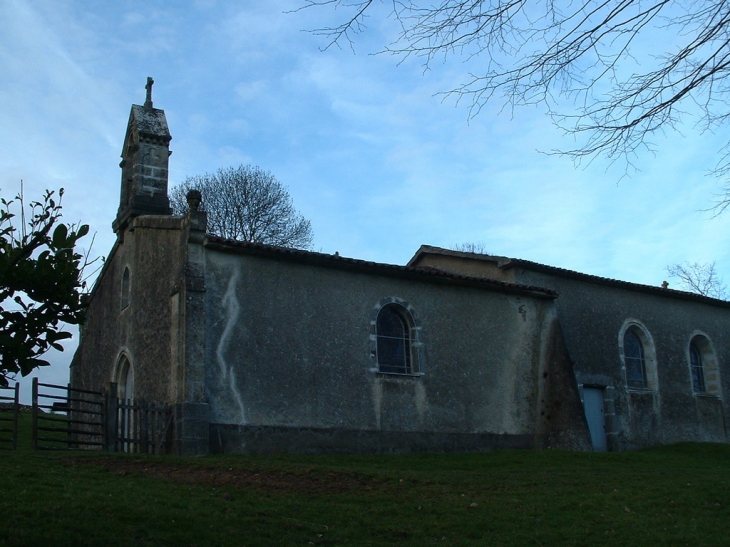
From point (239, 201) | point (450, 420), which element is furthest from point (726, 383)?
point (239, 201)

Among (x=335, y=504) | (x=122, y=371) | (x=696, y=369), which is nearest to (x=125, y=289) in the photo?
(x=122, y=371)

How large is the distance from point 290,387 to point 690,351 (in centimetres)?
1437

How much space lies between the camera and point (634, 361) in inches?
935

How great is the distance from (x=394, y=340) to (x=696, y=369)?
11.7 m

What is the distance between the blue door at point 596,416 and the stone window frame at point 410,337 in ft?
18.5

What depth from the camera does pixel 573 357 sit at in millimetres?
21984

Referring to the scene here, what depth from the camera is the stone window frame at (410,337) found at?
18.3 metres

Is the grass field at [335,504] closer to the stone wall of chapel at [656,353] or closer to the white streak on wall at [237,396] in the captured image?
the white streak on wall at [237,396]

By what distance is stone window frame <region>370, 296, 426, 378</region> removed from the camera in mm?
18344

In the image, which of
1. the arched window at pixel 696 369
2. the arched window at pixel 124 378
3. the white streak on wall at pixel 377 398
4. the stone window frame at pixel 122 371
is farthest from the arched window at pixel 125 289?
the arched window at pixel 696 369

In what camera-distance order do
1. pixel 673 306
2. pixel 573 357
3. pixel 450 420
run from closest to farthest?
pixel 450 420, pixel 573 357, pixel 673 306

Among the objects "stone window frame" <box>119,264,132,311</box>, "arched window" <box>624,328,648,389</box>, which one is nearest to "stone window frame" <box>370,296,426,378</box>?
"stone window frame" <box>119,264,132,311</box>

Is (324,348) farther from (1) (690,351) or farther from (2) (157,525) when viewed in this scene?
(1) (690,351)

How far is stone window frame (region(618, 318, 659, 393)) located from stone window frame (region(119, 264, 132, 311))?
1345 cm
